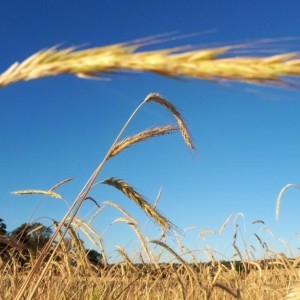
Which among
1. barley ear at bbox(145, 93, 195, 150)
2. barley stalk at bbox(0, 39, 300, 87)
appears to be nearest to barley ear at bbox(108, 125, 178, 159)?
barley ear at bbox(145, 93, 195, 150)

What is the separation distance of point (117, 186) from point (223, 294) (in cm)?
238

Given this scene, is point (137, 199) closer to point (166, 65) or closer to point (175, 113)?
point (175, 113)

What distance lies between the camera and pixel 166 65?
85 cm

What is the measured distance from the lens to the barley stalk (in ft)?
2.75

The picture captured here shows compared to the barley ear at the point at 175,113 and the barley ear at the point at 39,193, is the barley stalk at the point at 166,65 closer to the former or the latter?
the barley ear at the point at 175,113

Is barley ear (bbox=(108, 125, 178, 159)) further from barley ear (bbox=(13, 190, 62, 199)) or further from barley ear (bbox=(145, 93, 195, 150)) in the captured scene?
barley ear (bbox=(13, 190, 62, 199))

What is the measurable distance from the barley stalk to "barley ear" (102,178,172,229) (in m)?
1.76

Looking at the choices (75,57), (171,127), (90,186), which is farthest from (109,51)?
(171,127)

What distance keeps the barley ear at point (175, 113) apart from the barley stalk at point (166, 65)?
5.30ft

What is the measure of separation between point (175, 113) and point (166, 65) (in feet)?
6.01

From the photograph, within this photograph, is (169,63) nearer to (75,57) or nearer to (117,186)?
(75,57)

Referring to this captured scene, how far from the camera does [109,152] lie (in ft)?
7.27

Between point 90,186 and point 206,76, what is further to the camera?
point 90,186

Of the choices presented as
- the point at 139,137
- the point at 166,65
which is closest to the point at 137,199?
the point at 139,137
